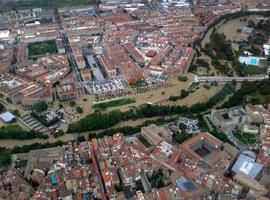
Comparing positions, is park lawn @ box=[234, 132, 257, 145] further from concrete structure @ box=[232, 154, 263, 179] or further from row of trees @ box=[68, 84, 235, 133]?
row of trees @ box=[68, 84, 235, 133]

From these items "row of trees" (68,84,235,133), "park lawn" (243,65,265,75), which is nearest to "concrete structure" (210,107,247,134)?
"row of trees" (68,84,235,133)

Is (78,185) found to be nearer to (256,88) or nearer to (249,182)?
(249,182)

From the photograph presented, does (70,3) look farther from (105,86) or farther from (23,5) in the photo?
(105,86)

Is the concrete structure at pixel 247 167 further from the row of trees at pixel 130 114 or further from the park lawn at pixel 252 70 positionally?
the park lawn at pixel 252 70

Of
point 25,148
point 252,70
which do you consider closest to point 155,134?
point 25,148

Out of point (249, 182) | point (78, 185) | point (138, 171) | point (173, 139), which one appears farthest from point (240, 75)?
point (78, 185)

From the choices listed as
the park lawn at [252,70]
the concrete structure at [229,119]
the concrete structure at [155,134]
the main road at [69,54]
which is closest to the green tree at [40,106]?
the main road at [69,54]
